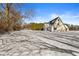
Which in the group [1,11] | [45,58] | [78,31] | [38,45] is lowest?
[45,58]

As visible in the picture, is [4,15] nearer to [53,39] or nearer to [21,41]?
[21,41]

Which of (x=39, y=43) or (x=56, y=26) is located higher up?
(x=56, y=26)

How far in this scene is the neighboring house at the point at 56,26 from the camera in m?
1.65

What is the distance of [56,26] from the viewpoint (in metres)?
1.67

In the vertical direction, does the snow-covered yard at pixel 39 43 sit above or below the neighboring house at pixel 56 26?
below

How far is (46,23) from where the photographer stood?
65.9 inches

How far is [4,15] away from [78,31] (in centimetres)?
77

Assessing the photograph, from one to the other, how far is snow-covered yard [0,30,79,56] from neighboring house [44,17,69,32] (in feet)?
0.14

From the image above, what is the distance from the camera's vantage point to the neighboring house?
165cm

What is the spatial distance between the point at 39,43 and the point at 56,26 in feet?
0.80

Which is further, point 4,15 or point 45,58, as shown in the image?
point 4,15

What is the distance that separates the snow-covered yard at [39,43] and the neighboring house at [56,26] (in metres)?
0.04

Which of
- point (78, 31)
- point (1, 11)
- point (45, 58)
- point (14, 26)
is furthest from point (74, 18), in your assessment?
point (1, 11)

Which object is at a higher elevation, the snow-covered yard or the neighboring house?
the neighboring house
